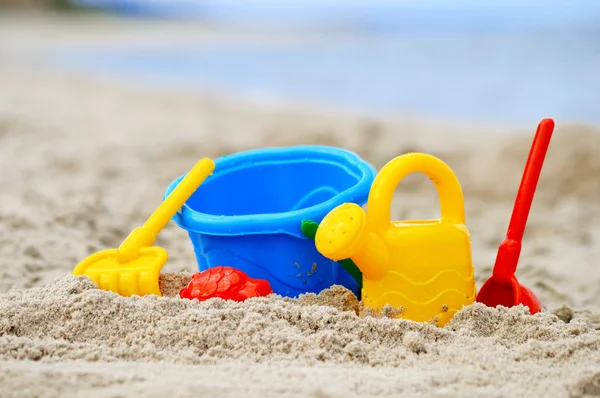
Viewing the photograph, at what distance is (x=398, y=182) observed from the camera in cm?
162

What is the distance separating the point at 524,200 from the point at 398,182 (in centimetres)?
40

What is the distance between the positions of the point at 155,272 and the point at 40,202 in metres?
1.53

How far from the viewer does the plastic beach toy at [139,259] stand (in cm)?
172

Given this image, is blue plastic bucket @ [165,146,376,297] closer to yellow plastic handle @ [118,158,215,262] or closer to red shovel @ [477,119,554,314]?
yellow plastic handle @ [118,158,215,262]

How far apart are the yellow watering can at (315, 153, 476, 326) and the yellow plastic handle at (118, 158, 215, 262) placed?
462 millimetres

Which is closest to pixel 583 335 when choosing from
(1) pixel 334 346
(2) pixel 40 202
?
(1) pixel 334 346

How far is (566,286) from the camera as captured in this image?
90.0 inches

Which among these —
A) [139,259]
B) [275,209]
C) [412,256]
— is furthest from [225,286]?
[275,209]

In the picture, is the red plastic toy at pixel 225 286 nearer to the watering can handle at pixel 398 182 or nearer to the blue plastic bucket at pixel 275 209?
the blue plastic bucket at pixel 275 209

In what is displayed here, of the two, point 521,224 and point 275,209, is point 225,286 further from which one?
point 521,224

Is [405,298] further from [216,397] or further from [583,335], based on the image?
[216,397]

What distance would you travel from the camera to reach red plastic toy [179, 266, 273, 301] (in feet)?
5.49

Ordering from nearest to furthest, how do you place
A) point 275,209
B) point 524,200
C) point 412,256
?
point 412,256
point 524,200
point 275,209

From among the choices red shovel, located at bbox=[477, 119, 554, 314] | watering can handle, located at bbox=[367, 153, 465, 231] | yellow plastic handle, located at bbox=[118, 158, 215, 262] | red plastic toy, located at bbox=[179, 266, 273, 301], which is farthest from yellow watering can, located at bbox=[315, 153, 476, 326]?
yellow plastic handle, located at bbox=[118, 158, 215, 262]
